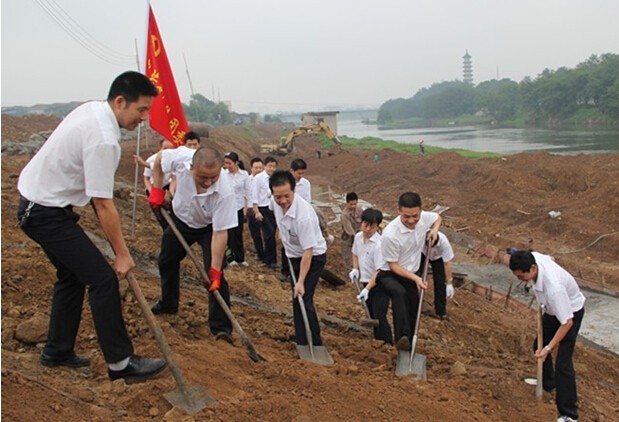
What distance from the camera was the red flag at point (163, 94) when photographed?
6.54m

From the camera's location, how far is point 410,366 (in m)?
4.17

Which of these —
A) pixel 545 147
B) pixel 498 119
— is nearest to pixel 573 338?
pixel 545 147

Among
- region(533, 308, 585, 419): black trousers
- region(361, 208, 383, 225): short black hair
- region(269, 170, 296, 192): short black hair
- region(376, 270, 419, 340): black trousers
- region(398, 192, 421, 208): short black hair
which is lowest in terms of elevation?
region(533, 308, 585, 419): black trousers

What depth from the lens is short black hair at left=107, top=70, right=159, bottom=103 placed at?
9.14ft

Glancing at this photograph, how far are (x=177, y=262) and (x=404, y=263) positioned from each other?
2003 mm

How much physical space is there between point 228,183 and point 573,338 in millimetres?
2866

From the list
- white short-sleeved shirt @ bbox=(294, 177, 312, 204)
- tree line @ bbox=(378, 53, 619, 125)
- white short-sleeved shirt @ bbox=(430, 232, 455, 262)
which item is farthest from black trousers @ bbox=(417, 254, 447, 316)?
tree line @ bbox=(378, 53, 619, 125)

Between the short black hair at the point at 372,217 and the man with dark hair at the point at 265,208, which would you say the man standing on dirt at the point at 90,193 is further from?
the man with dark hair at the point at 265,208

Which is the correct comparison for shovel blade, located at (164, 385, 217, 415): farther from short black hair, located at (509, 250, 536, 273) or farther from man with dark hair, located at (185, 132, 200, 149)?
man with dark hair, located at (185, 132, 200, 149)

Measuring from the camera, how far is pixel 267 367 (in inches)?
138

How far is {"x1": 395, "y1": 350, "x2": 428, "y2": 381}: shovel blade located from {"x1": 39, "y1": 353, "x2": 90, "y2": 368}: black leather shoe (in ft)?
7.28

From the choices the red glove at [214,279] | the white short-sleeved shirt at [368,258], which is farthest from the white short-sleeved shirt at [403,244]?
the red glove at [214,279]

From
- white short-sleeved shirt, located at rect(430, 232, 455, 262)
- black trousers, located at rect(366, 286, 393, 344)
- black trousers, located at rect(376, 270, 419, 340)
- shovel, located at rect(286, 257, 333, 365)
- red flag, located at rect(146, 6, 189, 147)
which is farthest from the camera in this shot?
red flag, located at rect(146, 6, 189, 147)

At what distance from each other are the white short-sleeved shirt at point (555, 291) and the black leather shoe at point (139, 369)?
2.74m
